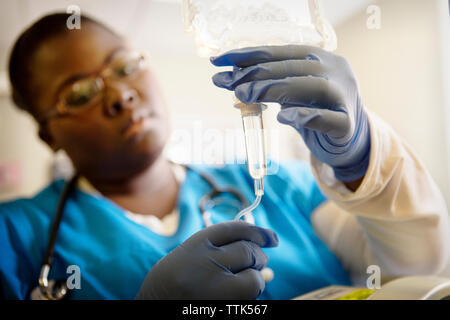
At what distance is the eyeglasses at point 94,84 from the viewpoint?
0.78 meters

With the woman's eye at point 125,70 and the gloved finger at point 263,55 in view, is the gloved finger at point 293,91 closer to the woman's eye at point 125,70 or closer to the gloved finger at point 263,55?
the gloved finger at point 263,55

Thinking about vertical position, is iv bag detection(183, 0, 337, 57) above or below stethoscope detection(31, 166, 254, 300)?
above

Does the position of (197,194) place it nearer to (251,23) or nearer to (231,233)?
(231,233)

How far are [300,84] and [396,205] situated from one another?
302 millimetres

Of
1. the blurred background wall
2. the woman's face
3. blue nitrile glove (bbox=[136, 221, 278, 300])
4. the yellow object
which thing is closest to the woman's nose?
the woman's face

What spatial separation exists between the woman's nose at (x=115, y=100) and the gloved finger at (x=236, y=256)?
439 mm

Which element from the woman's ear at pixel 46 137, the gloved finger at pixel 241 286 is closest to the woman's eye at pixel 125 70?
the woman's ear at pixel 46 137

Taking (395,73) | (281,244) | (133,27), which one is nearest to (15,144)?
(133,27)

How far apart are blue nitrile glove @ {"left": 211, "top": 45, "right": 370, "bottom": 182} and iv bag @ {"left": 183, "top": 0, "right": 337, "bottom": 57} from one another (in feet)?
0.16

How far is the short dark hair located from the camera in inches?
30.4

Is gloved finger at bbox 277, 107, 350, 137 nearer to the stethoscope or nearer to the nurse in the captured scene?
Answer: the nurse

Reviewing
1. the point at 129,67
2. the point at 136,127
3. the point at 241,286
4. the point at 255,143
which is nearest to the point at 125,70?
the point at 129,67

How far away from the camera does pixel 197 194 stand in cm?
85

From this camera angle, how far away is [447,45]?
68 centimetres
